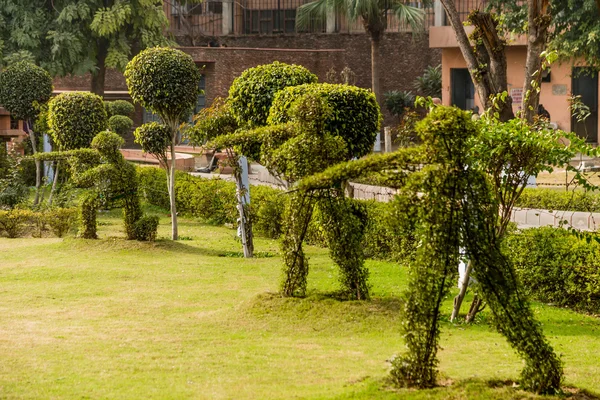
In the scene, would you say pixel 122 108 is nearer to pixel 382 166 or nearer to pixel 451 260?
pixel 382 166

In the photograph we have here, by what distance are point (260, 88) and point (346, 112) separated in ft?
5.96

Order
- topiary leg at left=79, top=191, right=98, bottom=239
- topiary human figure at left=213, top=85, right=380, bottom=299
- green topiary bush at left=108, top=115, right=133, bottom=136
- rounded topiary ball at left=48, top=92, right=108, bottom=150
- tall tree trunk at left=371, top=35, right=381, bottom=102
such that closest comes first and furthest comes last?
topiary human figure at left=213, top=85, right=380, bottom=299 < topiary leg at left=79, top=191, right=98, bottom=239 < rounded topiary ball at left=48, top=92, right=108, bottom=150 < green topiary bush at left=108, top=115, right=133, bottom=136 < tall tree trunk at left=371, top=35, right=381, bottom=102

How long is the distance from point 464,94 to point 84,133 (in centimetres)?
1692

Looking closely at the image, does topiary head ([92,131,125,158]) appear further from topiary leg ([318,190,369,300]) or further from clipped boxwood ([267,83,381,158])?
topiary leg ([318,190,369,300])

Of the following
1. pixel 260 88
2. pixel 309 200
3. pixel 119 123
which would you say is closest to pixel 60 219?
pixel 260 88

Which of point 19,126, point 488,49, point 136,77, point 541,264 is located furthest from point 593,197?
point 19,126

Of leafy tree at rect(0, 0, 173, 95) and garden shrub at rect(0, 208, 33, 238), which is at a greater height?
leafy tree at rect(0, 0, 173, 95)

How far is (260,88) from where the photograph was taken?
48.8ft

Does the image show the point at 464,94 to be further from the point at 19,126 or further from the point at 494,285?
the point at 494,285

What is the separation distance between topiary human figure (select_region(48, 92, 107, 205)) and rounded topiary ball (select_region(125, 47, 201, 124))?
8.32 feet

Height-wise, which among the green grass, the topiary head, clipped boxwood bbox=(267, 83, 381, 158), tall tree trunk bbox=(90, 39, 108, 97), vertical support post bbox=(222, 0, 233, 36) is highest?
vertical support post bbox=(222, 0, 233, 36)

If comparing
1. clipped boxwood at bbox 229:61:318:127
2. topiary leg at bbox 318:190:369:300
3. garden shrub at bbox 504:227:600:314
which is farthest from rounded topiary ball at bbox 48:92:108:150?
garden shrub at bbox 504:227:600:314

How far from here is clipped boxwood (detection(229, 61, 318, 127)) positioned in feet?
48.4

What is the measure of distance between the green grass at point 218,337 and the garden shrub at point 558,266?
31cm
